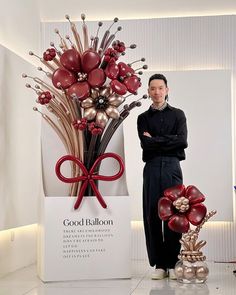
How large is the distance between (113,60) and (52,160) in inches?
38.6

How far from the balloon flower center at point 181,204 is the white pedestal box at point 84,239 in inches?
15.7

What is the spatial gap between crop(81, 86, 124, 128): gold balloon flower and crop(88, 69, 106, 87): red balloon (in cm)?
9

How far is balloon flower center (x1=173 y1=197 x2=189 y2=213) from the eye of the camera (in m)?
4.27

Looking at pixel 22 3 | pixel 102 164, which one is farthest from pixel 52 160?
pixel 22 3

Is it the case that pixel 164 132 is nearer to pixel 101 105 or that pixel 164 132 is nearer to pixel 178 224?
pixel 101 105

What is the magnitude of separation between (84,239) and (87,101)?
1020mm

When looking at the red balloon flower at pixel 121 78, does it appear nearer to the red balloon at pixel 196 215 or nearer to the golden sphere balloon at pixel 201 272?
the red balloon at pixel 196 215

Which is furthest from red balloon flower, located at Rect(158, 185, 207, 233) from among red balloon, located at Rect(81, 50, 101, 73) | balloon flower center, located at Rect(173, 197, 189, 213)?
red balloon, located at Rect(81, 50, 101, 73)

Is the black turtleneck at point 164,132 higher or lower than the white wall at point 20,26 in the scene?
lower

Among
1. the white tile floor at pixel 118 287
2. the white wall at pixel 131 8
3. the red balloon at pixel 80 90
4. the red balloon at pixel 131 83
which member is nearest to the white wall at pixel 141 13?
the white wall at pixel 131 8

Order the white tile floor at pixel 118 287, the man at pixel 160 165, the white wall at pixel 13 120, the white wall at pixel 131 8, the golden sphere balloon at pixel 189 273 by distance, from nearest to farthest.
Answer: the white tile floor at pixel 118 287 < the golden sphere balloon at pixel 189 273 < the man at pixel 160 165 < the white wall at pixel 13 120 < the white wall at pixel 131 8

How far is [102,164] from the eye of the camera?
15.4 ft

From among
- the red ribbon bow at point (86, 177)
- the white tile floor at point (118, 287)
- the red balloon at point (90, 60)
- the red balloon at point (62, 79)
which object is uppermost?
the red balloon at point (90, 60)

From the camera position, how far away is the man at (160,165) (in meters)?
4.48
